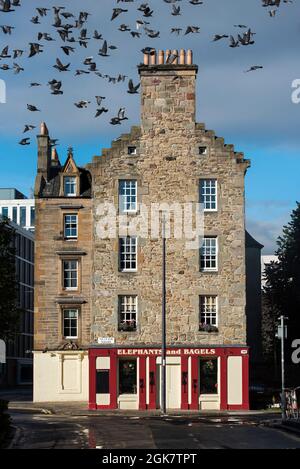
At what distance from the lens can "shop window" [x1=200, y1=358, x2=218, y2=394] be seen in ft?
207

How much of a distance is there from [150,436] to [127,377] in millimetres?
27507

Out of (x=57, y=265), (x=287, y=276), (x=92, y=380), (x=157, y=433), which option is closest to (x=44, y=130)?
(x=57, y=265)

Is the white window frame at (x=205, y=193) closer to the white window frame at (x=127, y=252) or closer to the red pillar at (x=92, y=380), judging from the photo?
the white window frame at (x=127, y=252)

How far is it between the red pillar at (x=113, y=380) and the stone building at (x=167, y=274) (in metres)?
0.07

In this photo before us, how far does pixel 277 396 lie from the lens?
6781 cm

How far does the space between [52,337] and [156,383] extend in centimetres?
839

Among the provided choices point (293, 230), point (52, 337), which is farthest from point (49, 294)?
point (293, 230)

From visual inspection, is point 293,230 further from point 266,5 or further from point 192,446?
point 266,5

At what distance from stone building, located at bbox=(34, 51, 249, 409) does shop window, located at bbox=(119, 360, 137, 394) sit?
7 cm

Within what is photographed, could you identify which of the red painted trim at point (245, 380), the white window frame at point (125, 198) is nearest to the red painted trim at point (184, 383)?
the red painted trim at point (245, 380)

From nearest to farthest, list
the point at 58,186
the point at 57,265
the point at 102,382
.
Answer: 1. the point at 102,382
2. the point at 57,265
3. the point at 58,186

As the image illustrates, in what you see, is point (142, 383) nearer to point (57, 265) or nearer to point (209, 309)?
point (209, 309)

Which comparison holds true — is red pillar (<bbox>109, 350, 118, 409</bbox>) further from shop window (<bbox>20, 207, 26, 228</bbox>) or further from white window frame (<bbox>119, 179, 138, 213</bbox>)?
shop window (<bbox>20, 207, 26, 228</bbox>)

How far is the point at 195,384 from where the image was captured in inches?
2475
